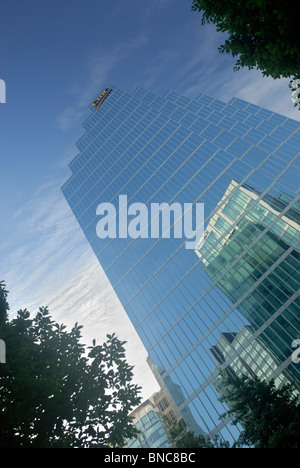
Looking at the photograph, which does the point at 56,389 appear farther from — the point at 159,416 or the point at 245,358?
the point at 159,416

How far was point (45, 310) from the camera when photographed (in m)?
10.6

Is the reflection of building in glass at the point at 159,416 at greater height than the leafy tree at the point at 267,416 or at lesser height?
greater

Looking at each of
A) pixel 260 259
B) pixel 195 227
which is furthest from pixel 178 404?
pixel 195 227

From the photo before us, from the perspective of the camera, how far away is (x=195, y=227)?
125 ft

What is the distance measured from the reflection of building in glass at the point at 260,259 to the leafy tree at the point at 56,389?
1995 cm

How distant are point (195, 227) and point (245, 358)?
58.8 ft

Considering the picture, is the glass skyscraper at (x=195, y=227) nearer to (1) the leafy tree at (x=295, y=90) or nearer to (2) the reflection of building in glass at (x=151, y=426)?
(1) the leafy tree at (x=295, y=90)

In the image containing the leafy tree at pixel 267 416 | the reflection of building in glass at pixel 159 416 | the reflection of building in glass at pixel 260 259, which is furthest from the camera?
the reflection of building in glass at pixel 159 416

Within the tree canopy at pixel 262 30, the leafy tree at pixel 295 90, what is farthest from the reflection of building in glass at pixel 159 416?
the tree canopy at pixel 262 30

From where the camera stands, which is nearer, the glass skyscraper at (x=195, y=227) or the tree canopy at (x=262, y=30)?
the tree canopy at (x=262, y=30)

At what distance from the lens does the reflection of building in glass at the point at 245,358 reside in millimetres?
24062

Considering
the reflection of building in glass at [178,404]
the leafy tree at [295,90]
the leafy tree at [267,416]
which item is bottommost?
the leafy tree at [267,416]

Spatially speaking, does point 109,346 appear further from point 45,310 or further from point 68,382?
point 45,310
